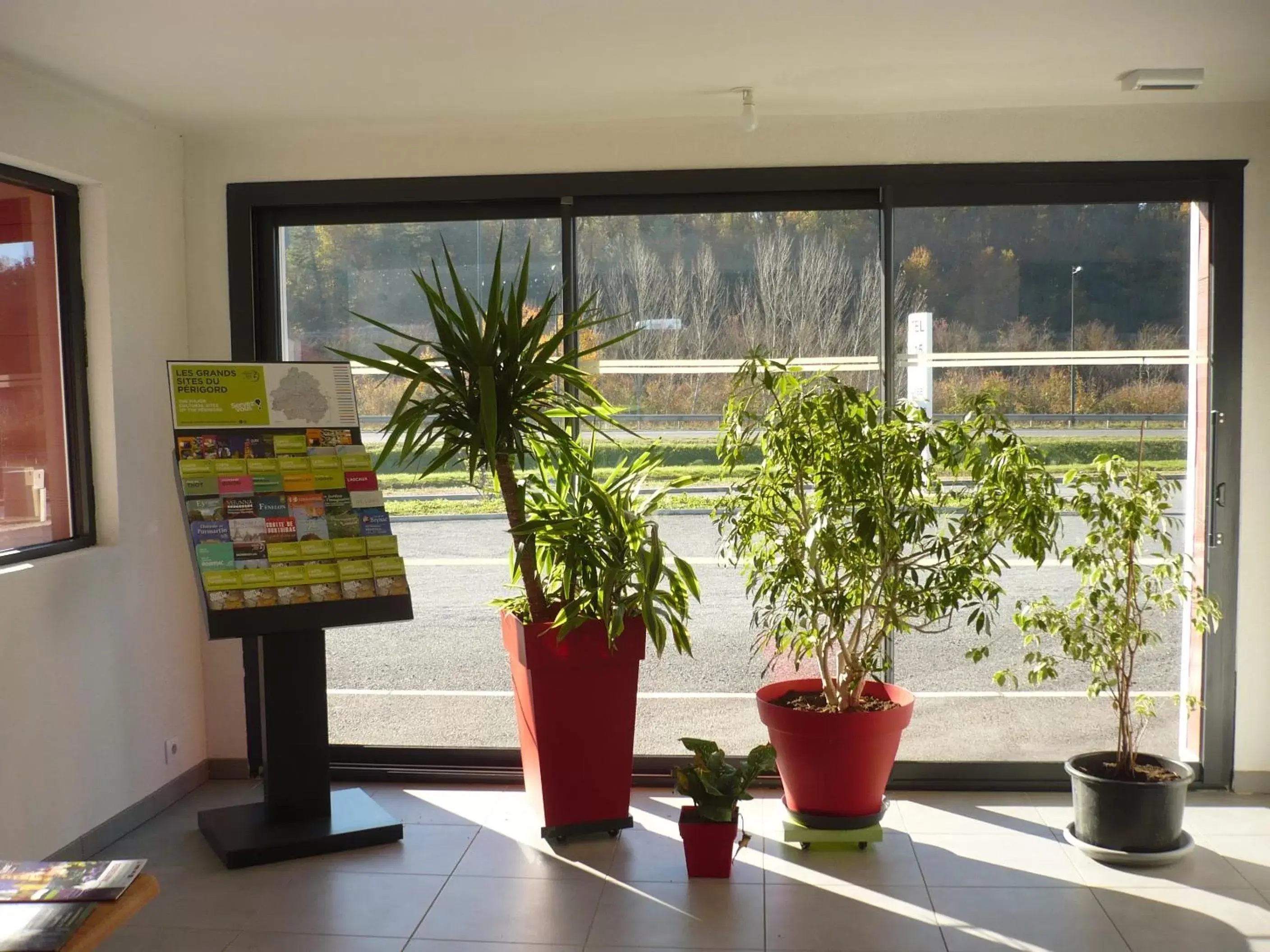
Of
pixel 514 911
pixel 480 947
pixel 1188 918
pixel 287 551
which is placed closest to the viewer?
pixel 480 947

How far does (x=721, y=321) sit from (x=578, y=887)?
2.25 m

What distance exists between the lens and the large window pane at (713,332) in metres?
4.65

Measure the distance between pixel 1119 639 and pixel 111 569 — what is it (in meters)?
3.62

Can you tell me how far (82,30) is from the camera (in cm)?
341

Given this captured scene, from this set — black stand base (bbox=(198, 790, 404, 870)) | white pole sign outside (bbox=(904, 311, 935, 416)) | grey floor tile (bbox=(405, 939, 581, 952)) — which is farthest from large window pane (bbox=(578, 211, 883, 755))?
grey floor tile (bbox=(405, 939, 581, 952))

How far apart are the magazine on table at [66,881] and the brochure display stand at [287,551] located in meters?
1.59

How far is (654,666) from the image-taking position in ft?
15.9

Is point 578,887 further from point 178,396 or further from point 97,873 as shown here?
point 178,396

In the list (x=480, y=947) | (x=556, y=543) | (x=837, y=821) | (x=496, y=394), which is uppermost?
(x=496, y=394)

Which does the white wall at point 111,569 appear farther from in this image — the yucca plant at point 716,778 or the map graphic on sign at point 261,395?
the yucca plant at point 716,778

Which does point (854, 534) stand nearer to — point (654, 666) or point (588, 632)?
point (588, 632)

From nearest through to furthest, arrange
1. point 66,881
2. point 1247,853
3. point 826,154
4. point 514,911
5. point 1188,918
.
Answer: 1. point 66,881
2. point 1188,918
3. point 514,911
4. point 1247,853
5. point 826,154

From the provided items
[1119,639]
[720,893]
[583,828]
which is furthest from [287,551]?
[1119,639]

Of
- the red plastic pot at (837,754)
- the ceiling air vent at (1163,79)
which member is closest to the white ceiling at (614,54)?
the ceiling air vent at (1163,79)
